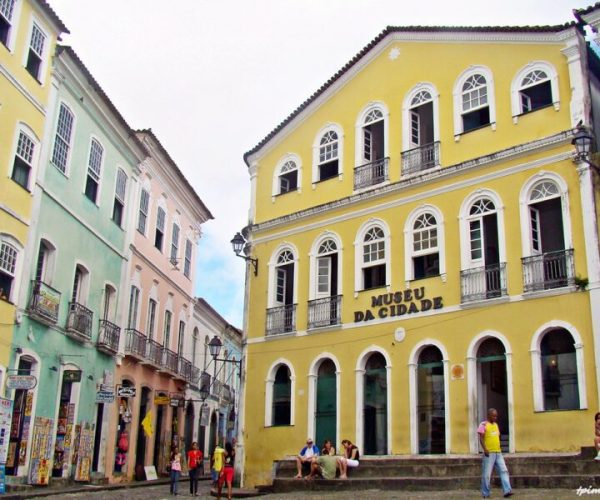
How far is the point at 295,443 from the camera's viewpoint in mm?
21984

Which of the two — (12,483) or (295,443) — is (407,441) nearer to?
(295,443)

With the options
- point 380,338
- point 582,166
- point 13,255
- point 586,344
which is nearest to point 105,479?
point 13,255

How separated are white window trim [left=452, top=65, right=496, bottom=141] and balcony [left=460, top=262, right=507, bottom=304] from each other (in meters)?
3.72

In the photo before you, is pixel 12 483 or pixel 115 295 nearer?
pixel 12 483

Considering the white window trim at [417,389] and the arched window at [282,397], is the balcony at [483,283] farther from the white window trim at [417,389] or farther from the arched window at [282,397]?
the arched window at [282,397]

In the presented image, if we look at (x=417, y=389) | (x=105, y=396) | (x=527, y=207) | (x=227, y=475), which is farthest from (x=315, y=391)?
(x=527, y=207)

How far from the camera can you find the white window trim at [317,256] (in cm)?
2247

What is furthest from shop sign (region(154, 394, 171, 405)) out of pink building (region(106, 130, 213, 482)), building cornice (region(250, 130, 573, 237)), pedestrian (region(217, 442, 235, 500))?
pedestrian (region(217, 442, 235, 500))

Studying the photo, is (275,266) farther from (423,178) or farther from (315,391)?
(423,178)

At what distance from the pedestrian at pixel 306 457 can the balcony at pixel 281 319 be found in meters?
3.98

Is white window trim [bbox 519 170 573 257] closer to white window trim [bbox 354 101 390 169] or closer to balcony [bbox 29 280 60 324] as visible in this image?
white window trim [bbox 354 101 390 169]

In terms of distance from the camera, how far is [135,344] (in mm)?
26891

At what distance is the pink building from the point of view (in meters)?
26.3

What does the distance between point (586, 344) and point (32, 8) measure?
631 inches
